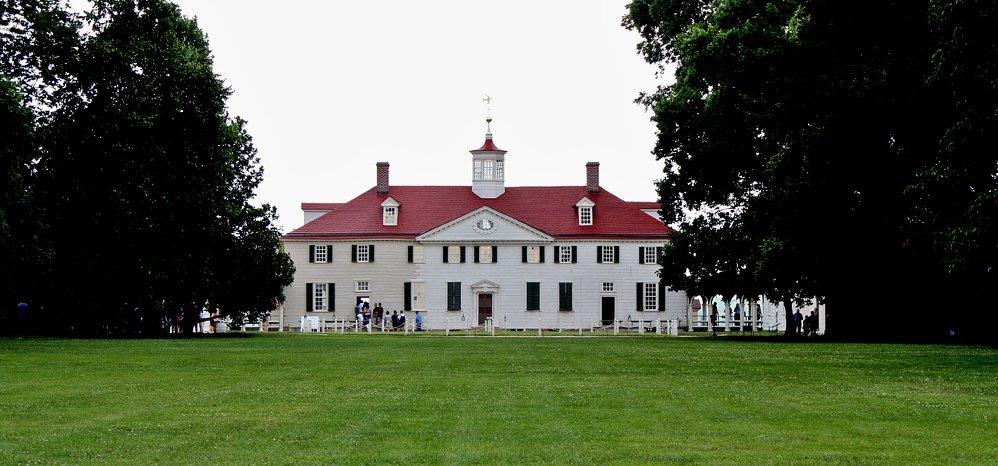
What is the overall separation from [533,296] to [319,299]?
14.0 m

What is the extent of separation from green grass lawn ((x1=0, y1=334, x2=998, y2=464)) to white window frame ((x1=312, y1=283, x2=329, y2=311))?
219 ft

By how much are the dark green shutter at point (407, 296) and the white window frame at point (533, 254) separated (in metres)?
7.99

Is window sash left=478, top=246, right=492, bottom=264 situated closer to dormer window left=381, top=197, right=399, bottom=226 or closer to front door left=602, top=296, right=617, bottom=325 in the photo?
dormer window left=381, top=197, right=399, bottom=226

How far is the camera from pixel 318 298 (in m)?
94.8

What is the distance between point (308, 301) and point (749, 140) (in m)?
52.2

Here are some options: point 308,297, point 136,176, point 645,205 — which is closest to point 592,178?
point 645,205

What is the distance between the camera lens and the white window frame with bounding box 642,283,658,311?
93.8 meters

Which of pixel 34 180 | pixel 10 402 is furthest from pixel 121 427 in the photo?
pixel 34 180

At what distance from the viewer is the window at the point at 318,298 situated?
94625 millimetres

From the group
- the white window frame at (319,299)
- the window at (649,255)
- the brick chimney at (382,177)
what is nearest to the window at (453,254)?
the brick chimney at (382,177)

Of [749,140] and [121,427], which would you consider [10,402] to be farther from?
[749,140]

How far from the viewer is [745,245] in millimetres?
48938

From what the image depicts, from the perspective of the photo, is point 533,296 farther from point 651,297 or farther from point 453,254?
point 651,297

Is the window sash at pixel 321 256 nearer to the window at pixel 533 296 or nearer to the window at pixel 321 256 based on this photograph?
the window at pixel 321 256
